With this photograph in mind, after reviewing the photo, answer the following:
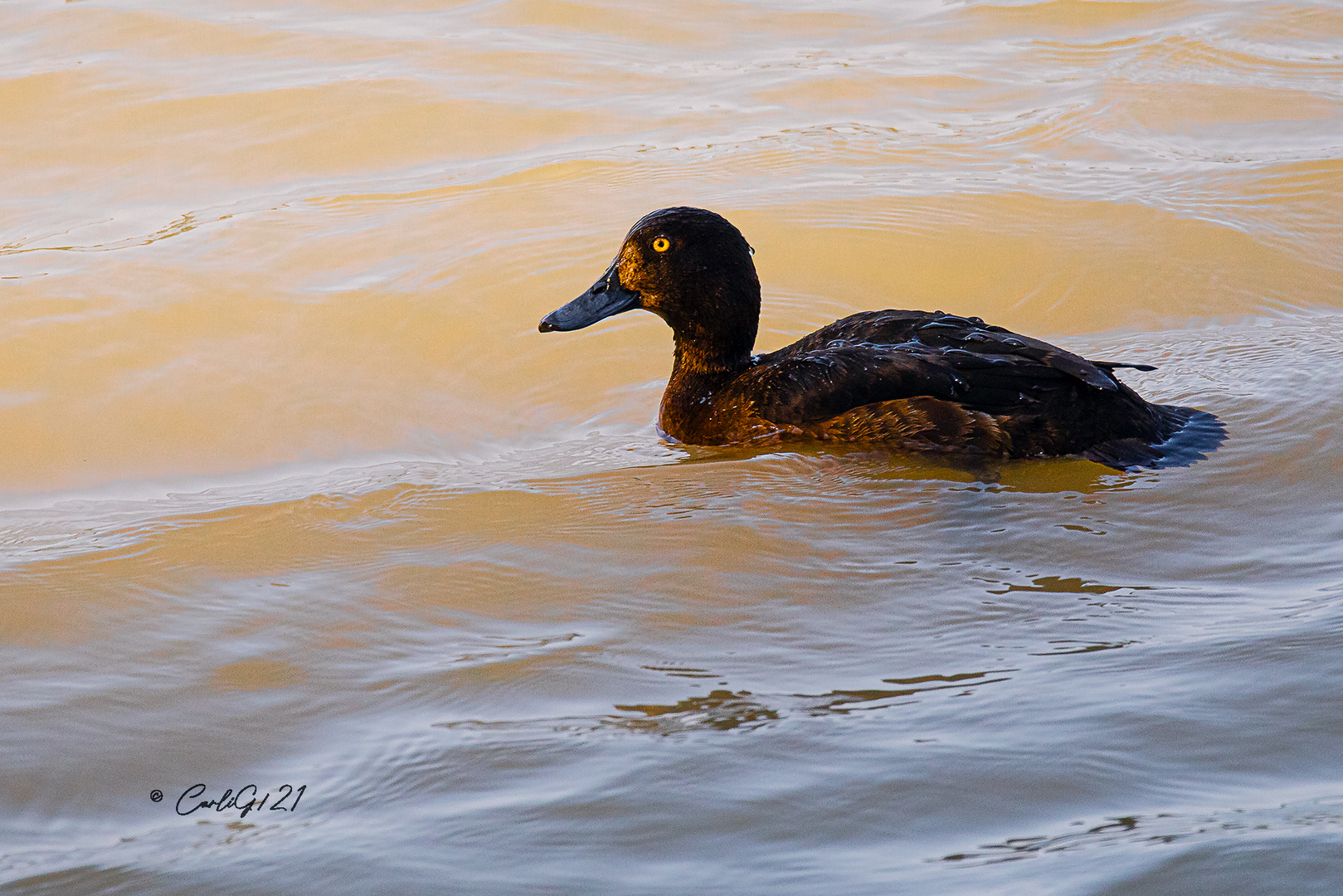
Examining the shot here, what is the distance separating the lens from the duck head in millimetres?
6043

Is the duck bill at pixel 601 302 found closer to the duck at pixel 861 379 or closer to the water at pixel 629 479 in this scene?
the duck at pixel 861 379

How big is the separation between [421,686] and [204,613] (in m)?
0.93

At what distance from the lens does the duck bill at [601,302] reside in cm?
619

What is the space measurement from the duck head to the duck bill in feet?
0.04

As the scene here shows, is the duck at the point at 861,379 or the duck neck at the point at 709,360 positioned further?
the duck neck at the point at 709,360

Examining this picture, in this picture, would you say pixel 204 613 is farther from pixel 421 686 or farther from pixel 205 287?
pixel 205 287

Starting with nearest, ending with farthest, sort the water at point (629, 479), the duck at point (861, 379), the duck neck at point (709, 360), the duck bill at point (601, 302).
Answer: the water at point (629, 479)
the duck at point (861, 379)
the duck neck at point (709, 360)
the duck bill at point (601, 302)

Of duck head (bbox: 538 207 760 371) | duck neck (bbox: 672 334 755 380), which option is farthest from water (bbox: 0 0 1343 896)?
duck head (bbox: 538 207 760 371)

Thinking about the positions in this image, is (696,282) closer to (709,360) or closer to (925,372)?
(709,360)

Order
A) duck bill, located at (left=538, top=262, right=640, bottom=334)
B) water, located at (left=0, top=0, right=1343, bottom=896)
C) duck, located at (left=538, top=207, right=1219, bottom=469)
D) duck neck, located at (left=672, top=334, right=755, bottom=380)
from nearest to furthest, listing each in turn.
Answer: water, located at (left=0, top=0, right=1343, bottom=896) → duck, located at (left=538, top=207, right=1219, bottom=469) → duck neck, located at (left=672, top=334, right=755, bottom=380) → duck bill, located at (left=538, top=262, right=640, bottom=334)

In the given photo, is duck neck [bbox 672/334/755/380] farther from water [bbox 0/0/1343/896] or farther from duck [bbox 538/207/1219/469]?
water [bbox 0/0/1343/896]

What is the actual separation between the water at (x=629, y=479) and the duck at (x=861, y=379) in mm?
158

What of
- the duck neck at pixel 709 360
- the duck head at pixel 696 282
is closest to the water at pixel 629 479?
the duck neck at pixel 709 360

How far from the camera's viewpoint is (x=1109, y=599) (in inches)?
158
